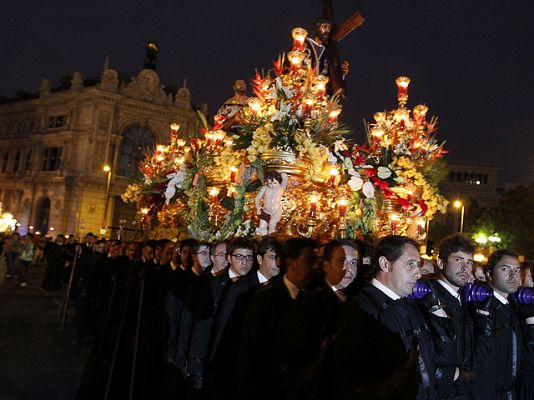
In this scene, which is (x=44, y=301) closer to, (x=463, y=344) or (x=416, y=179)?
(x=416, y=179)

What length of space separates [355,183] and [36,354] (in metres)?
6.64

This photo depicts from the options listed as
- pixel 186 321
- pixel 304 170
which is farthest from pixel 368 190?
pixel 186 321

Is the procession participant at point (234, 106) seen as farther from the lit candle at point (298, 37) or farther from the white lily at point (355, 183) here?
the white lily at point (355, 183)

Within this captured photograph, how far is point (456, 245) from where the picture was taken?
454cm

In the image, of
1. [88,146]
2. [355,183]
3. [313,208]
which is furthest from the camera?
[88,146]

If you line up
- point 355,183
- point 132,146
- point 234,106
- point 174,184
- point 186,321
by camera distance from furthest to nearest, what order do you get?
point 132,146, point 234,106, point 174,184, point 355,183, point 186,321

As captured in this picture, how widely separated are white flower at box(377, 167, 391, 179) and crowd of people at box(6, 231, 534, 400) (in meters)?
3.24

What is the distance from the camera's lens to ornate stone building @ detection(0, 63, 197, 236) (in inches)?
1937

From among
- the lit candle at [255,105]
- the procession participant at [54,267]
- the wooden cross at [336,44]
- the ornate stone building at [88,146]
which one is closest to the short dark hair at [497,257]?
the lit candle at [255,105]

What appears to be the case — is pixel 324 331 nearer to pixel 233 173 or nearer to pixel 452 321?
pixel 452 321

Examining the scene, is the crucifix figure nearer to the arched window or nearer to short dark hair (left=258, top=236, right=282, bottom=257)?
short dark hair (left=258, top=236, right=282, bottom=257)

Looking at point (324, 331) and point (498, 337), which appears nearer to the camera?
point (324, 331)

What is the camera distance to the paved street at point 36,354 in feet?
24.0

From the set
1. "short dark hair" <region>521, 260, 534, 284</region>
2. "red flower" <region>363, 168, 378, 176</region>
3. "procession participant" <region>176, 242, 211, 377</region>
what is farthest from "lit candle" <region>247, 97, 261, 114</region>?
"short dark hair" <region>521, 260, 534, 284</region>
